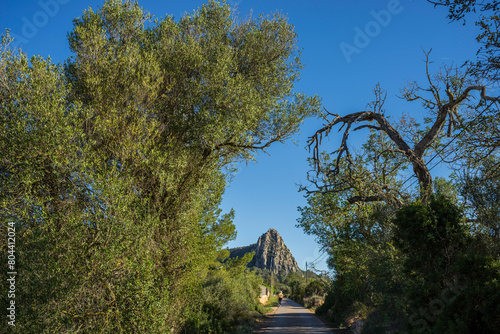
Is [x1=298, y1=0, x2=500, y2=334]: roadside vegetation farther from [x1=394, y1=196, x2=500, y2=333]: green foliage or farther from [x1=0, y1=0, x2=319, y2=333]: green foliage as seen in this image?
[x1=0, y1=0, x2=319, y2=333]: green foliage

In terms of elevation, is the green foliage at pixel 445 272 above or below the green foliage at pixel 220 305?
above

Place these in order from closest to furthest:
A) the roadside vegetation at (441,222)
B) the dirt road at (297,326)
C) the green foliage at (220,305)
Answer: the roadside vegetation at (441,222) < the green foliage at (220,305) < the dirt road at (297,326)

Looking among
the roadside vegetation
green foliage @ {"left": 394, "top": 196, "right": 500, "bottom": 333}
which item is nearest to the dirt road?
the roadside vegetation

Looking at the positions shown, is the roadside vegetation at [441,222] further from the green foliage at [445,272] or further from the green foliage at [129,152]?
the green foliage at [129,152]

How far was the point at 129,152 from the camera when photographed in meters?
10.1

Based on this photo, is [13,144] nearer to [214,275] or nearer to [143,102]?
[143,102]

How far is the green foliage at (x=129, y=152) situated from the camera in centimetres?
823

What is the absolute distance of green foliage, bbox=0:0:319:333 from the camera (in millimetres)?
8227

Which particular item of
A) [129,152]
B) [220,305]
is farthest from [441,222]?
[220,305]

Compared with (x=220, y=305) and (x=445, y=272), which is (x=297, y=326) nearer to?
(x=220, y=305)

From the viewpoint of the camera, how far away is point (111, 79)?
1088 cm

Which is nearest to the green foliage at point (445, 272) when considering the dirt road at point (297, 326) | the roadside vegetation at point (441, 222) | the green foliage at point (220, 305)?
the roadside vegetation at point (441, 222)

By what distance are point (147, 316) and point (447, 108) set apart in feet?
33.4

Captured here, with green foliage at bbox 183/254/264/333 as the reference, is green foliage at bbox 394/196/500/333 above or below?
above
